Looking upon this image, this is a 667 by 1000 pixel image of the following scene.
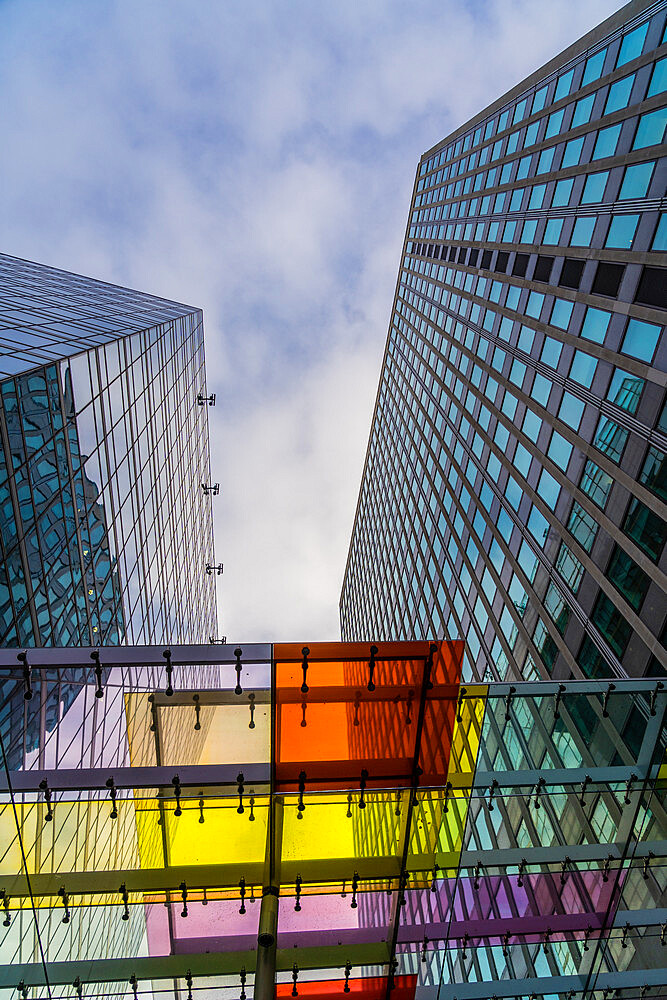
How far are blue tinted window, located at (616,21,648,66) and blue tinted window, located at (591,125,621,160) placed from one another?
2.45 metres

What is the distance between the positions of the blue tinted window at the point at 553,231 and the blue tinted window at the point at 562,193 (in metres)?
0.79

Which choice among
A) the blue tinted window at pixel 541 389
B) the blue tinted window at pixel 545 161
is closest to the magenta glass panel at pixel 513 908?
the blue tinted window at pixel 541 389

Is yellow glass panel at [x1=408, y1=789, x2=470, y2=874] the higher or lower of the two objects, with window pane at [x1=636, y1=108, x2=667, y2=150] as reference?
lower

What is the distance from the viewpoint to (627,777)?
11.4m

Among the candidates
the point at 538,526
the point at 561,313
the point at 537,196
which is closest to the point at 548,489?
the point at 538,526

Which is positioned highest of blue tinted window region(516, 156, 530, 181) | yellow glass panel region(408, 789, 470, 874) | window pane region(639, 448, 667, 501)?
blue tinted window region(516, 156, 530, 181)

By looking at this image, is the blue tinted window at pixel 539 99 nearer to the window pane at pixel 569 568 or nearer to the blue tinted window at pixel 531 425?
the blue tinted window at pixel 531 425

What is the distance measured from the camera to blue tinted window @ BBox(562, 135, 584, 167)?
29.5m

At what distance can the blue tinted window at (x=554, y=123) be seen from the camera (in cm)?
3256

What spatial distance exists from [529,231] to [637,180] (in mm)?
12018

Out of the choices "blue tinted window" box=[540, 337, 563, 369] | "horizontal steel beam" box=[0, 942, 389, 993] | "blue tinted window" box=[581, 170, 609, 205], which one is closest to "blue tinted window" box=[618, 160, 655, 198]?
"blue tinted window" box=[581, 170, 609, 205]

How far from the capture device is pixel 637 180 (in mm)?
23516

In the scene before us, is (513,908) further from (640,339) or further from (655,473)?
(640,339)

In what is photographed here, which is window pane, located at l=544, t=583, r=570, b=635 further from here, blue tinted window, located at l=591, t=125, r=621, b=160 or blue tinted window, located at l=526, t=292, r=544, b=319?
blue tinted window, located at l=591, t=125, r=621, b=160
